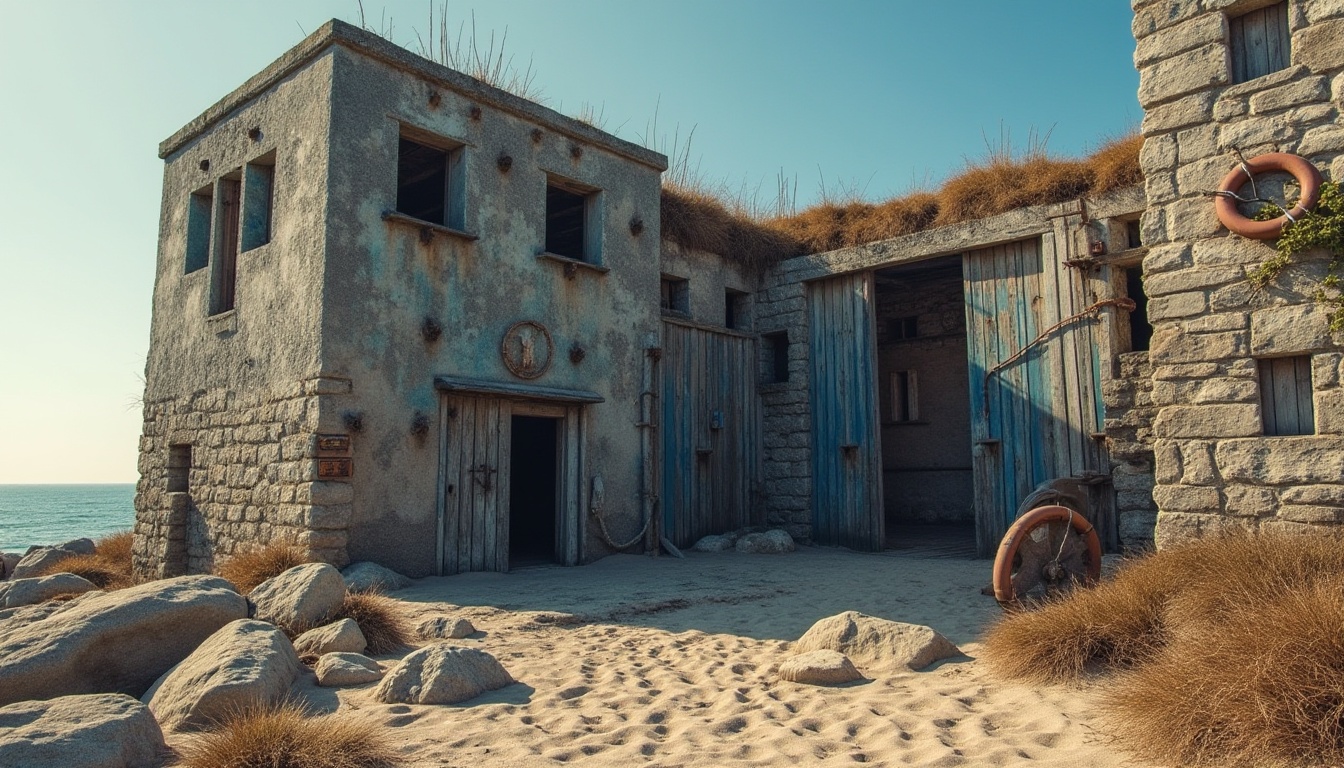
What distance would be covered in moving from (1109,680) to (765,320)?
9.10 m

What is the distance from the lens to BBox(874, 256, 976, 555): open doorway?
49.5ft

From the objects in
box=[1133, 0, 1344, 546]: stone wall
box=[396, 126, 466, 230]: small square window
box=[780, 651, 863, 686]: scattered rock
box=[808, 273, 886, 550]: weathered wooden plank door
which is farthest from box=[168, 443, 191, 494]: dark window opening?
box=[1133, 0, 1344, 546]: stone wall

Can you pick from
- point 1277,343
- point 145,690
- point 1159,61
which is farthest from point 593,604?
point 1159,61

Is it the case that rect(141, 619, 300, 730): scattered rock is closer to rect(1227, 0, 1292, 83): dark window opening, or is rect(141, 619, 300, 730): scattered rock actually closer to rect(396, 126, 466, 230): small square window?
rect(396, 126, 466, 230): small square window

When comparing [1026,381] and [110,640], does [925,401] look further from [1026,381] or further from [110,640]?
[110,640]

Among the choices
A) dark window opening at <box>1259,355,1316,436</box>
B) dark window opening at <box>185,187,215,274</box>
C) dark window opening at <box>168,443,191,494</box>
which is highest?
dark window opening at <box>185,187,215,274</box>

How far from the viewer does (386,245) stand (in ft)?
29.3

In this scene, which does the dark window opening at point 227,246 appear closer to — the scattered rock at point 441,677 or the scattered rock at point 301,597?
the scattered rock at point 301,597

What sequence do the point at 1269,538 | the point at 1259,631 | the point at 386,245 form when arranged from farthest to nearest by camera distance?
the point at 386,245, the point at 1269,538, the point at 1259,631

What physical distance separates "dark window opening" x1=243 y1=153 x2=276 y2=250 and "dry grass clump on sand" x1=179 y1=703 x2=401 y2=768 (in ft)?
24.3

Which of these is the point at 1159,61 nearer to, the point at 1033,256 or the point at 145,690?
the point at 1033,256

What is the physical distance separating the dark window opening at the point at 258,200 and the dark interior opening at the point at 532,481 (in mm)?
4493

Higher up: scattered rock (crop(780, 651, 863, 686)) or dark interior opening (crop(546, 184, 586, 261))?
dark interior opening (crop(546, 184, 586, 261))

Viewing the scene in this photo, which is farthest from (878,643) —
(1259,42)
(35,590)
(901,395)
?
(901,395)
